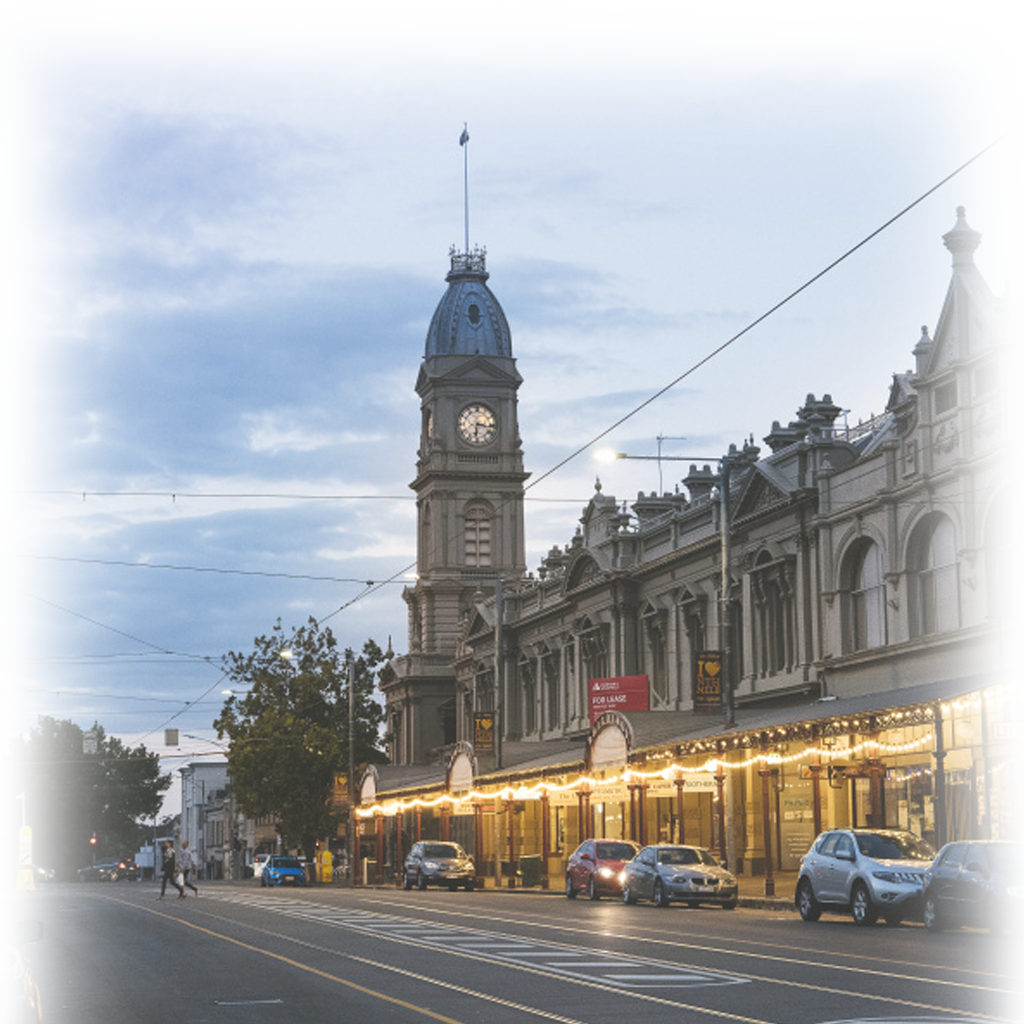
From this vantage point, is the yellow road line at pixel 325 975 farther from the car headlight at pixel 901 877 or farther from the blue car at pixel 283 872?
the blue car at pixel 283 872

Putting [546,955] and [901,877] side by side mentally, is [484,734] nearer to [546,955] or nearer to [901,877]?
[901,877]

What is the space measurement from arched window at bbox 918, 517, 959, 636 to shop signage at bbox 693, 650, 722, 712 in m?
5.28

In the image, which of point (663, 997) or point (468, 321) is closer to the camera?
point (663, 997)

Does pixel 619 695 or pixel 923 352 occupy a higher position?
Result: pixel 923 352

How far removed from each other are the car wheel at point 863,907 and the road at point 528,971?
1.01 feet

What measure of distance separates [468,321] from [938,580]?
198 feet

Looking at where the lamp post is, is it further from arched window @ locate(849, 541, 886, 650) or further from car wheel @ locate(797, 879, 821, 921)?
car wheel @ locate(797, 879, 821, 921)

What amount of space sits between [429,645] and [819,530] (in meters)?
49.5

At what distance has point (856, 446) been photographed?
49250 mm

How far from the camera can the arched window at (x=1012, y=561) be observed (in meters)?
39.4

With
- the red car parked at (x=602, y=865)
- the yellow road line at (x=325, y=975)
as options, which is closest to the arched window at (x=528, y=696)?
the red car parked at (x=602, y=865)

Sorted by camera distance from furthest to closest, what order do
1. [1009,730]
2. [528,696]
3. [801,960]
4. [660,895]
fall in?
[528,696]
[660,895]
[1009,730]
[801,960]

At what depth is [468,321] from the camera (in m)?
101

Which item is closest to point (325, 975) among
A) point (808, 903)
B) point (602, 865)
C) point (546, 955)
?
point (546, 955)
